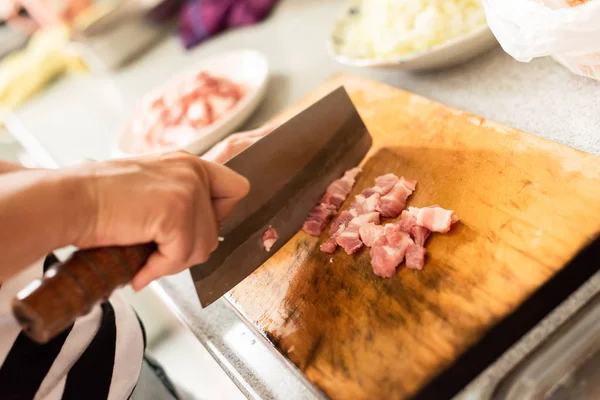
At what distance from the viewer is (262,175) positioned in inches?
47.0

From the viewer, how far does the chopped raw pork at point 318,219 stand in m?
1.17

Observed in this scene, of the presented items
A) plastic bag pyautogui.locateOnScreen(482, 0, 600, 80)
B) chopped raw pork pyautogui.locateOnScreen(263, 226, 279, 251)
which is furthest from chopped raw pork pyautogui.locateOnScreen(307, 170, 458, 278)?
plastic bag pyautogui.locateOnScreen(482, 0, 600, 80)

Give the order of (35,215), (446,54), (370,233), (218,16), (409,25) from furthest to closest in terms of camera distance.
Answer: (218,16) < (409,25) < (446,54) < (370,233) < (35,215)

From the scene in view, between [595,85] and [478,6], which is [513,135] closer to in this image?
[595,85]

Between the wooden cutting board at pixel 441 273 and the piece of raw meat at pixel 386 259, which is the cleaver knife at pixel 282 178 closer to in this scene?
the wooden cutting board at pixel 441 273

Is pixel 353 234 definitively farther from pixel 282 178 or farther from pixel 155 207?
pixel 155 207

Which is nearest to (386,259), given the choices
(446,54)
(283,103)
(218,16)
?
(446,54)

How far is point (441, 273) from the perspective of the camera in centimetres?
96

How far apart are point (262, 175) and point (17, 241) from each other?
→ 592mm

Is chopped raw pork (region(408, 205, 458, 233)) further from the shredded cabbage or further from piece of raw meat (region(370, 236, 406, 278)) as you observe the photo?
the shredded cabbage

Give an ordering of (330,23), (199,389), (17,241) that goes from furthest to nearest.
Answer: (330,23), (199,389), (17,241)

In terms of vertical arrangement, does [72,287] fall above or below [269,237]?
above

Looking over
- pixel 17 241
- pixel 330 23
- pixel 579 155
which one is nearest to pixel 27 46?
pixel 330 23

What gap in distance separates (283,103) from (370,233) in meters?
0.85
